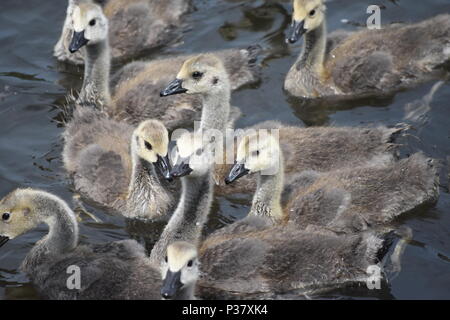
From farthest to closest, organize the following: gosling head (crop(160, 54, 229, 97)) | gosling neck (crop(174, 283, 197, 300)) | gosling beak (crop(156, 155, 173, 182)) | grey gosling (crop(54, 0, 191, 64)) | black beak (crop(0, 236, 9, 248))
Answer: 1. grey gosling (crop(54, 0, 191, 64))
2. gosling head (crop(160, 54, 229, 97))
3. gosling beak (crop(156, 155, 173, 182))
4. black beak (crop(0, 236, 9, 248))
5. gosling neck (crop(174, 283, 197, 300))

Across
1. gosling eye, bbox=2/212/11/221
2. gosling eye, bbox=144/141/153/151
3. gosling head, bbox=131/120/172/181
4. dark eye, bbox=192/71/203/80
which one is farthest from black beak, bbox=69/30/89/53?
gosling eye, bbox=2/212/11/221

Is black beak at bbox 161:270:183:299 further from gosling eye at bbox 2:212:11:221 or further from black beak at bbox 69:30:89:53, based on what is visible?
black beak at bbox 69:30:89:53

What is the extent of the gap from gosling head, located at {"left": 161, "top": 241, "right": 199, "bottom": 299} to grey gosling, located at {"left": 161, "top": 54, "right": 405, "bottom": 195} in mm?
2117

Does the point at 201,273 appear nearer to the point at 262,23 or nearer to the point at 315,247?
the point at 315,247

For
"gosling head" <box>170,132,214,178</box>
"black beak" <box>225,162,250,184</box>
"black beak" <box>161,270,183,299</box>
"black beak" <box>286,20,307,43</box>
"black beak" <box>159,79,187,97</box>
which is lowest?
"black beak" <box>161,270,183,299</box>

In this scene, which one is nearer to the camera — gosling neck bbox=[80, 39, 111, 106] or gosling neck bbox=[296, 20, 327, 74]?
gosling neck bbox=[80, 39, 111, 106]

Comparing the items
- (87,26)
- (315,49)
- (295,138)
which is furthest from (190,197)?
(315,49)

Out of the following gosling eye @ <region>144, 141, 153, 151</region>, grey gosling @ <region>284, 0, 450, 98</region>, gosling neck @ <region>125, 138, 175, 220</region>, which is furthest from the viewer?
grey gosling @ <region>284, 0, 450, 98</region>

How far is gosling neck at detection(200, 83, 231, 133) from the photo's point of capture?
987 centimetres

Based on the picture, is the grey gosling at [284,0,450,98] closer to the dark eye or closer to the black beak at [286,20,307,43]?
the black beak at [286,20,307,43]

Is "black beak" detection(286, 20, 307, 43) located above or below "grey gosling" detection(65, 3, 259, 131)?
above

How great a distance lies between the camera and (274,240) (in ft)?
26.6

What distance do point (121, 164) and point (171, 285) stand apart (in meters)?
2.44

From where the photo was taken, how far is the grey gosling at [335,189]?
340 inches
